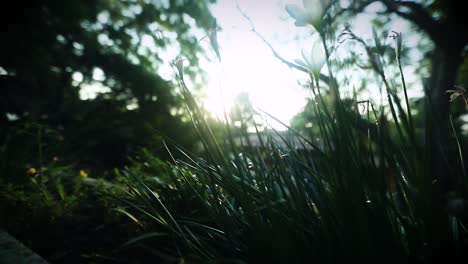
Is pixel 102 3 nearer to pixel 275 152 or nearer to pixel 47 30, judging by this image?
pixel 47 30

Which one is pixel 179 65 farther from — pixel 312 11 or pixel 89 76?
pixel 89 76

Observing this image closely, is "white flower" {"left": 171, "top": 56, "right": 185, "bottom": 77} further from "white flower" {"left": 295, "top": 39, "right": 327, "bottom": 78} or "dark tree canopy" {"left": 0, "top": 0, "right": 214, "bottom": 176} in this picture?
"dark tree canopy" {"left": 0, "top": 0, "right": 214, "bottom": 176}

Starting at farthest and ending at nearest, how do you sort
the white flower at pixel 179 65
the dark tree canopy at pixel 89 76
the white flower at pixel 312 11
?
the dark tree canopy at pixel 89 76 < the white flower at pixel 179 65 < the white flower at pixel 312 11

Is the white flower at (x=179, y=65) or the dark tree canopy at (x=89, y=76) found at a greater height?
the dark tree canopy at (x=89, y=76)

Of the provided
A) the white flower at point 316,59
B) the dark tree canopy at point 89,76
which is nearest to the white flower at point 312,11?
the white flower at point 316,59

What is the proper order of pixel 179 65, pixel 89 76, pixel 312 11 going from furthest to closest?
pixel 89 76, pixel 179 65, pixel 312 11

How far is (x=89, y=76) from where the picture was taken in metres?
4.89

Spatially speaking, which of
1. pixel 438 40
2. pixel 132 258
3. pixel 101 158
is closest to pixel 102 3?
pixel 101 158

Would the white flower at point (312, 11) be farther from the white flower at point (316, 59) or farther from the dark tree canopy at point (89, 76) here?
the dark tree canopy at point (89, 76)

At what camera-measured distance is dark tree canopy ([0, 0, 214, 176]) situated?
11.8 feet

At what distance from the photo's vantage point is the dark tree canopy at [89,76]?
3588 millimetres

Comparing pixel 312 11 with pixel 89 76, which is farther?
pixel 89 76

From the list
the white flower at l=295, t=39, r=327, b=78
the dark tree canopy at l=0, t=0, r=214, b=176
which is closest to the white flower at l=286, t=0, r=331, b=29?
the white flower at l=295, t=39, r=327, b=78


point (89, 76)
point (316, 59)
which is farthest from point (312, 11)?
point (89, 76)
